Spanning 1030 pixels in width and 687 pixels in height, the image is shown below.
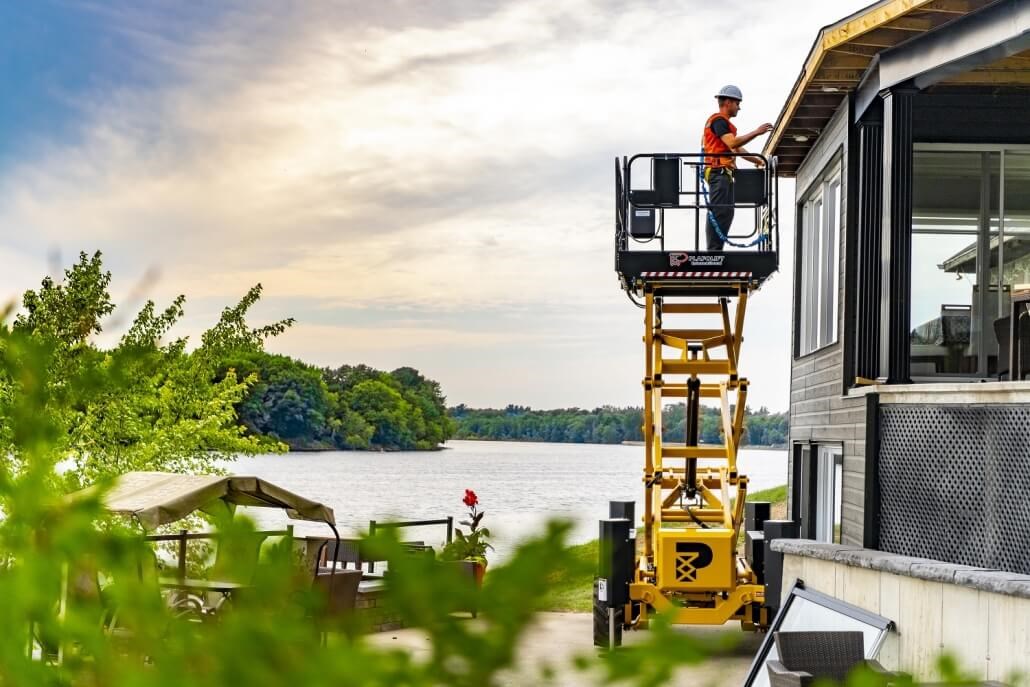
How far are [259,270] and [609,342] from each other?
1421 centimetres

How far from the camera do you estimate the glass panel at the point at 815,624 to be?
7652mm

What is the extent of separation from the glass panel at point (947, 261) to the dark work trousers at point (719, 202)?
2344mm

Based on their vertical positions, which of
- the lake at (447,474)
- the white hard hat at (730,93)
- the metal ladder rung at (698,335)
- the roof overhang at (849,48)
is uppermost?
the white hard hat at (730,93)

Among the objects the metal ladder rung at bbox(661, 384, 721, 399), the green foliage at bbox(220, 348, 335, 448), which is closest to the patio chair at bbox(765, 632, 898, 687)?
the metal ladder rung at bbox(661, 384, 721, 399)

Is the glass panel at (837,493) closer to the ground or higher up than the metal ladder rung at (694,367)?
closer to the ground

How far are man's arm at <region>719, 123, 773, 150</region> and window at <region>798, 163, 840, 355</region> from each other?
0.78m

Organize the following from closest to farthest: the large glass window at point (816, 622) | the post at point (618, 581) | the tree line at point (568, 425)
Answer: the large glass window at point (816, 622) < the post at point (618, 581) < the tree line at point (568, 425)

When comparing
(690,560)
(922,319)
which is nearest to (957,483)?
(922,319)

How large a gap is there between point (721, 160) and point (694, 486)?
3400mm

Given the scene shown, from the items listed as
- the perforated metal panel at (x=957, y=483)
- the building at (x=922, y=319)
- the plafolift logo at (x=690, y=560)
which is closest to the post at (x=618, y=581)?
the plafolift logo at (x=690, y=560)

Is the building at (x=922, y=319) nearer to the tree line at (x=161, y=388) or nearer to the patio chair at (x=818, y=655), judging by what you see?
the patio chair at (x=818, y=655)

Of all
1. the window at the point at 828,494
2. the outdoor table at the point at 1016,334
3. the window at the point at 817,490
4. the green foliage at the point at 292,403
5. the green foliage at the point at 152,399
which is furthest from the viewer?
the green foliage at the point at 292,403

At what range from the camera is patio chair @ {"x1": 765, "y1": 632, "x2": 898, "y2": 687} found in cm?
692

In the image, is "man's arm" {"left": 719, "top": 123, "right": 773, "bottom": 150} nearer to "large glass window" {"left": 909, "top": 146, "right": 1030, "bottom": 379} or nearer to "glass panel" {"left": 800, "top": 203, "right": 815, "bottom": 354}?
"glass panel" {"left": 800, "top": 203, "right": 815, "bottom": 354}
